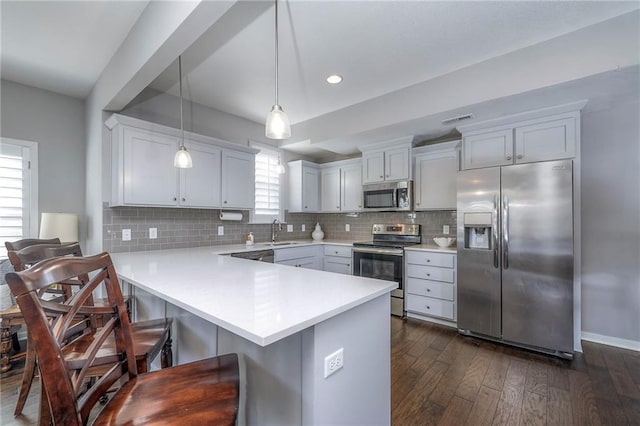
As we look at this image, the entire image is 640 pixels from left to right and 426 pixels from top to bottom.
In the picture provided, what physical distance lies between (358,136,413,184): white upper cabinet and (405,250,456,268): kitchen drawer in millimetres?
1023

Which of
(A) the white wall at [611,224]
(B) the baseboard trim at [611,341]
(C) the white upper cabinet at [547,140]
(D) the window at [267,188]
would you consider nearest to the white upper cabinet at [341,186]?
(D) the window at [267,188]

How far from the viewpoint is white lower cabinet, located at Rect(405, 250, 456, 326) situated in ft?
10.4

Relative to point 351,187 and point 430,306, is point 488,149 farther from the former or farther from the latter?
point 351,187

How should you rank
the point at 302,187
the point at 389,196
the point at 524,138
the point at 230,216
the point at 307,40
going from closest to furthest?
1. the point at 307,40
2. the point at 524,138
3. the point at 230,216
4. the point at 389,196
5. the point at 302,187

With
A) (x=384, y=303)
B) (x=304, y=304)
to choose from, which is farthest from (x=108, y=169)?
(x=384, y=303)

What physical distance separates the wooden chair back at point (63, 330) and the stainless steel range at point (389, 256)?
3.01m

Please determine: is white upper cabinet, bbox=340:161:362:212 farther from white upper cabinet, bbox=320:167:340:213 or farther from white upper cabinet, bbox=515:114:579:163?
white upper cabinet, bbox=515:114:579:163

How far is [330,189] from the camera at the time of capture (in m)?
4.86

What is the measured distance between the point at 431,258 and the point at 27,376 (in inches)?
141

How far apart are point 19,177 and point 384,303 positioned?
144 inches

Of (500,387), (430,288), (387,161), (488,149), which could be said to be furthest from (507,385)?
(387,161)

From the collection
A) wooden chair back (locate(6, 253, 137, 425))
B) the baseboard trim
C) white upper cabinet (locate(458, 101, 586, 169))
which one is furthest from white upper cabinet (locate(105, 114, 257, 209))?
the baseboard trim

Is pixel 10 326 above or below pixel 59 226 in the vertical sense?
below

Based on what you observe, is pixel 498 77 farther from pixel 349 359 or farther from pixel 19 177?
pixel 19 177
